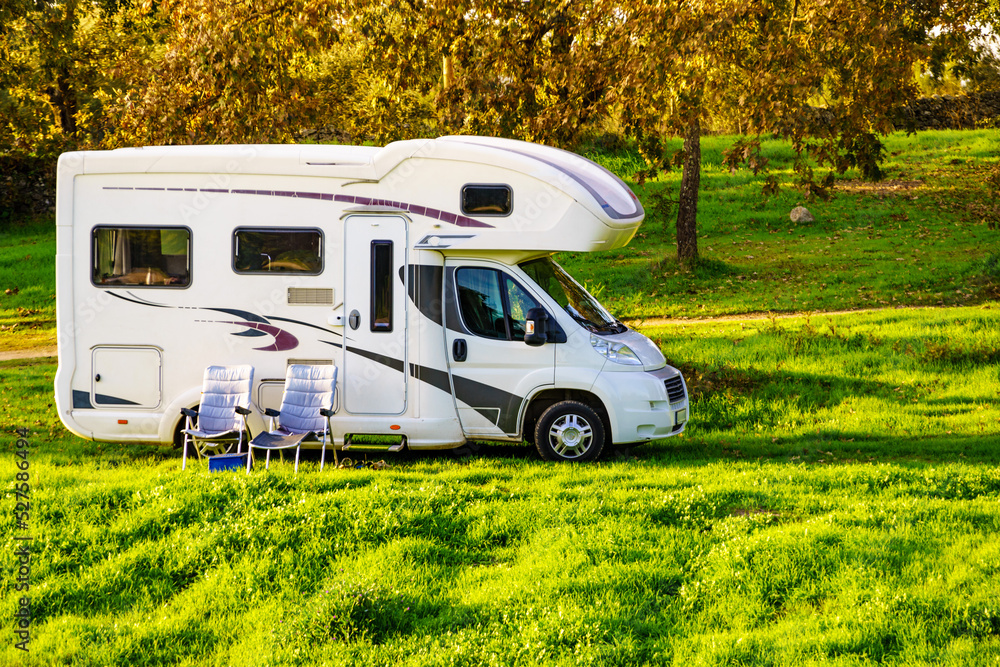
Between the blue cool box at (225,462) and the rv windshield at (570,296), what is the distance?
3.50m

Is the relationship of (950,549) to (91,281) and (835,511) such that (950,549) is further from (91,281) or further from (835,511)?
(91,281)

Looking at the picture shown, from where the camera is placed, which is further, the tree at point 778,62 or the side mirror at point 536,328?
the tree at point 778,62

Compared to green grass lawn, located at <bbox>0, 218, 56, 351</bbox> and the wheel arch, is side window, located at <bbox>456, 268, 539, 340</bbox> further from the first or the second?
green grass lawn, located at <bbox>0, 218, 56, 351</bbox>

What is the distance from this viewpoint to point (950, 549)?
6371 mm

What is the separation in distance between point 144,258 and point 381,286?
251 cm

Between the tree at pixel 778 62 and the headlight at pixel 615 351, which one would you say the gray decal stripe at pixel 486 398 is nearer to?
the headlight at pixel 615 351

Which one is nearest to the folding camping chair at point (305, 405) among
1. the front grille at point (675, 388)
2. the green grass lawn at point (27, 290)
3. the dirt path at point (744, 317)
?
the front grille at point (675, 388)

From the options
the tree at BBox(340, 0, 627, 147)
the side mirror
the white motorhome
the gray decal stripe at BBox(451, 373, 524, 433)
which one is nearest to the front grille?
the white motorhome

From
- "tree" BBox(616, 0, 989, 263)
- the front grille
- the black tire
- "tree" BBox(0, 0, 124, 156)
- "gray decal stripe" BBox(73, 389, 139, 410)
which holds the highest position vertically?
"tree" BBox(0, 0, 124, 156)

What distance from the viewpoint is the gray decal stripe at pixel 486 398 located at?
939 centimetres

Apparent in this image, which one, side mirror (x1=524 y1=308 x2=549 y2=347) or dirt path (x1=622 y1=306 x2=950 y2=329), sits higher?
side mirror (x1=524 y1=308 x2=549 y2=347)

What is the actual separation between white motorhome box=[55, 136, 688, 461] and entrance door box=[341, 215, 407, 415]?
0.05ft

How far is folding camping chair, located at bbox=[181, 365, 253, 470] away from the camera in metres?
9.05

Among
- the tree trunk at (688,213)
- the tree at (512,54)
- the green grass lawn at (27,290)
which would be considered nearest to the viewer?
the tree at (512,54)
